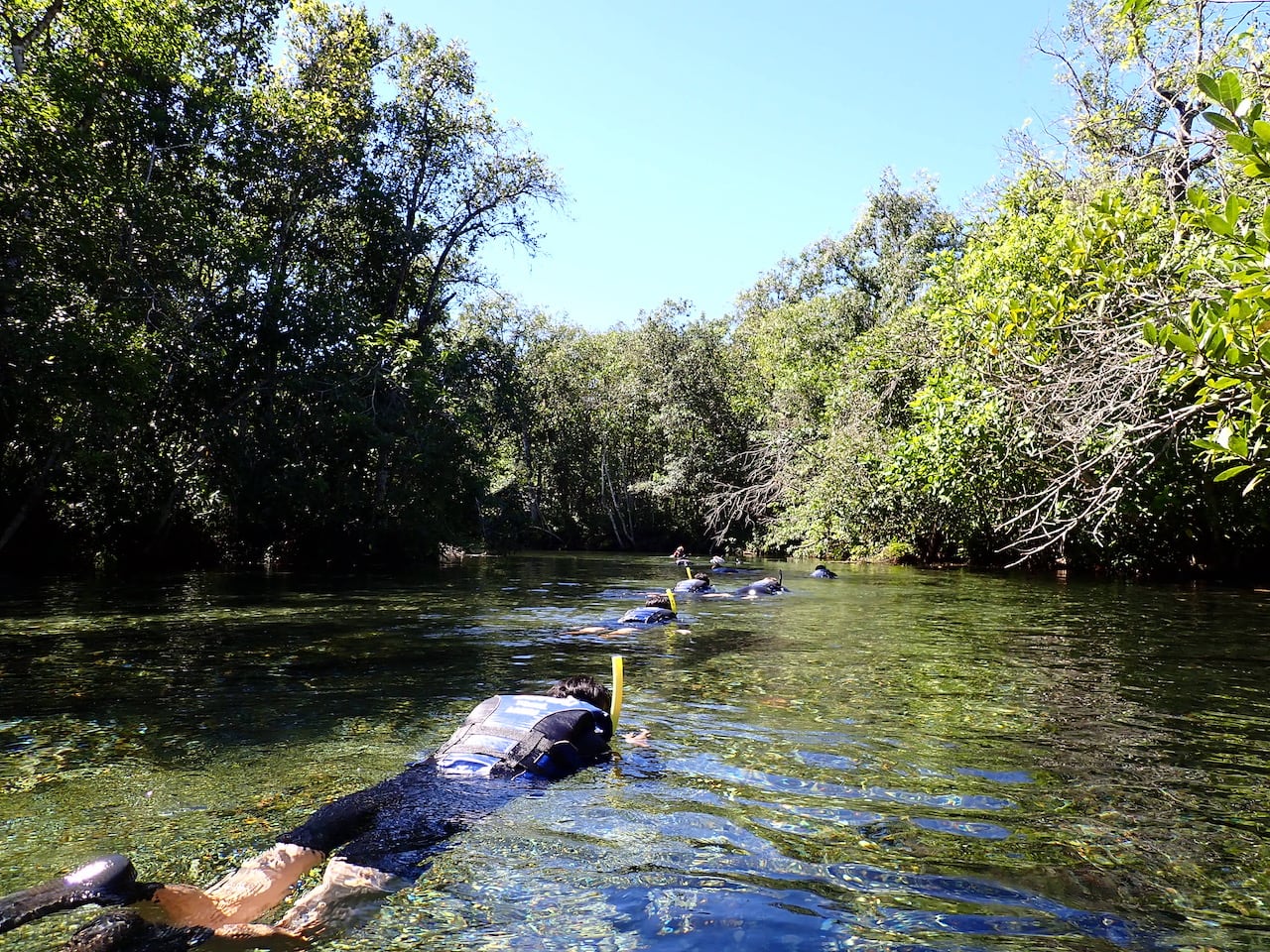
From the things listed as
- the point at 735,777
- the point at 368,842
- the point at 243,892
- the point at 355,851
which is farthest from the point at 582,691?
the point at 243,892

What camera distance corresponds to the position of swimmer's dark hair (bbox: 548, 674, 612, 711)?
5789 mm

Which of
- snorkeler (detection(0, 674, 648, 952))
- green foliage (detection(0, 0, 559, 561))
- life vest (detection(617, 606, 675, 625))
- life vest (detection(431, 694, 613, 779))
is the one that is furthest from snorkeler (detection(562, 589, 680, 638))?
green foliage (detection(0, 0, 559, 561))

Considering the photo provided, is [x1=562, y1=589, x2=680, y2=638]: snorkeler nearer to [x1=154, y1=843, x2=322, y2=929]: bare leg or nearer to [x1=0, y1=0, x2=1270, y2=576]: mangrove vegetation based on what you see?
[x1=0, y1=0, x2=1270, y2=576]: mangrove vegetation

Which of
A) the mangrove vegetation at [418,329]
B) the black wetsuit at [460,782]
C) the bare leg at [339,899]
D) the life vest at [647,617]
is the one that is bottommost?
the bare leg at [339,899]

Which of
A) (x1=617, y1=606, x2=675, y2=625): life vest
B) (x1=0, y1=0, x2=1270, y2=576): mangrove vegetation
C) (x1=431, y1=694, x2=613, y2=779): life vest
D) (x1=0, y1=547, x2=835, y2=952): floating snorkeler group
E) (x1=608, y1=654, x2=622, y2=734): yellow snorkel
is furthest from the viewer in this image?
(x1=617, y1=606, x2=675, y2=625): life vest

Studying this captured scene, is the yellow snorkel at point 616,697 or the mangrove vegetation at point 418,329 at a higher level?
the mangrove vegetation at point 418,329

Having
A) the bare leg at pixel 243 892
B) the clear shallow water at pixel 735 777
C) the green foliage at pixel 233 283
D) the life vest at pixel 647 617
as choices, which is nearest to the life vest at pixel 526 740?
the clear shallow water at pixel 735 777

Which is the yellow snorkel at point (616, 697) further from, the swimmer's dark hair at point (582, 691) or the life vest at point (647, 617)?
the life vest at point (647, 617)

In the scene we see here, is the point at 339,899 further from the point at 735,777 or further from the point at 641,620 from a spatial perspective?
the point at 641,620

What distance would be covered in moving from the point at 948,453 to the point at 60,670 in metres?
14.4

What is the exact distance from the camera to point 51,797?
4441 millimetres

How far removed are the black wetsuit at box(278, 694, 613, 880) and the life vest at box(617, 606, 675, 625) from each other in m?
6.01

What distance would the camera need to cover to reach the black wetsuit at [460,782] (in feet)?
12.1

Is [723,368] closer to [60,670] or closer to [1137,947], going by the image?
[60,670]
